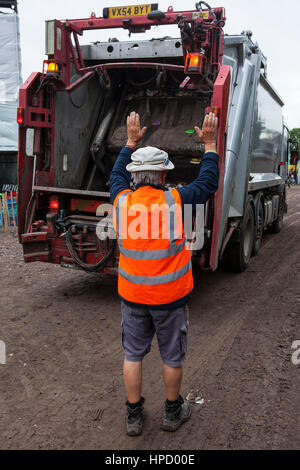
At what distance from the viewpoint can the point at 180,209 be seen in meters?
2.52

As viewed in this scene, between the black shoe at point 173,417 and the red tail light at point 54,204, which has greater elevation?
the red tail light at point 54,204

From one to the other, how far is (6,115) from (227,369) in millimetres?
12041

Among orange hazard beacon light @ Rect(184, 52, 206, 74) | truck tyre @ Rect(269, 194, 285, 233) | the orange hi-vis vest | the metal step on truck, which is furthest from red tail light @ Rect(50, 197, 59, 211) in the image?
truck tyre @ Rect(269, 194, 285, 233)

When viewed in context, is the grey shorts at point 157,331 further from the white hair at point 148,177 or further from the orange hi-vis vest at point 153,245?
the white hair at point 148,177

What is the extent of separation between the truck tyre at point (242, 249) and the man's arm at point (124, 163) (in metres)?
3.39

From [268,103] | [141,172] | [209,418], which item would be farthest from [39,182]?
[268,103]

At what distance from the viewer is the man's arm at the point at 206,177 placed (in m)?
2.56

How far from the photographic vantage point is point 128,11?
4.94 m

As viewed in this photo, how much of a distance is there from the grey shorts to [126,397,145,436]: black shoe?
0.96 feet

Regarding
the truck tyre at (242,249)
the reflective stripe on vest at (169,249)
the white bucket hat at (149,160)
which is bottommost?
the truck tyre at (242,249)
